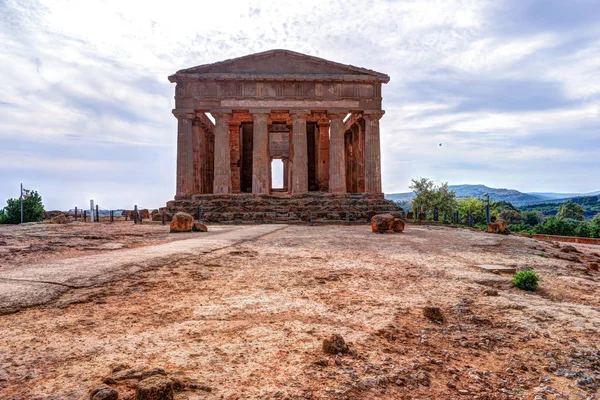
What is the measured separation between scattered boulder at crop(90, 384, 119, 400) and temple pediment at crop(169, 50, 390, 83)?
21.8 m

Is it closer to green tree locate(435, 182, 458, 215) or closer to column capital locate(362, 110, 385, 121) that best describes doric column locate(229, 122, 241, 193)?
column capital locate(362, 110, 385, 121)

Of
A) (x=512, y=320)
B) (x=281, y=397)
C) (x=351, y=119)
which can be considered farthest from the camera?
(x=351, y=119)

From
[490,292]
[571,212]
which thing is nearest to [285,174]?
[490,292]

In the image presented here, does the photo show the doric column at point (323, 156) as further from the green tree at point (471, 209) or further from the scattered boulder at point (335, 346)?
the scattered boulder at point (335, 346)

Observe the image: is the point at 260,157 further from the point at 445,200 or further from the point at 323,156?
the point at 445,200

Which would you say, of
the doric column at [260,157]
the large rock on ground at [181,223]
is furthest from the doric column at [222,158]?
the large rock on ground at [181,223]

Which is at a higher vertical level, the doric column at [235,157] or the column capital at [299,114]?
the column capital at [299,114]

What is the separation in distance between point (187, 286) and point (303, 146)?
18872 millimetres

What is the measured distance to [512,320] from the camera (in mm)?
3428

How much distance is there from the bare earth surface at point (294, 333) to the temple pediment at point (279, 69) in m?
18.7

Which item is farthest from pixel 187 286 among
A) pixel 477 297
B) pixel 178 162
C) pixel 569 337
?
pixel 178 162

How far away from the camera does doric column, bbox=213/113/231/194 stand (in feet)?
72.6

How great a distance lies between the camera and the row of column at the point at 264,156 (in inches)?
877

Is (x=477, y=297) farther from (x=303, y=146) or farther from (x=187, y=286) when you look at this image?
(x=303, y=146)
